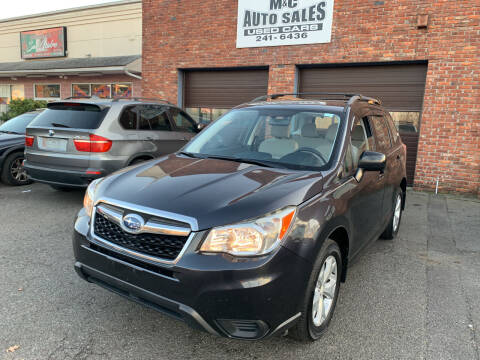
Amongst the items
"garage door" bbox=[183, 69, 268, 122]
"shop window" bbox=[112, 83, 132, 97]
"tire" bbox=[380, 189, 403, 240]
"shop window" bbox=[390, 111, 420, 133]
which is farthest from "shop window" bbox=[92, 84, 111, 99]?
"tire" bbox=[380, 189, 403, 240]

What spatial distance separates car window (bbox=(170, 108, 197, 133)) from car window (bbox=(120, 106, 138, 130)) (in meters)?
0.93

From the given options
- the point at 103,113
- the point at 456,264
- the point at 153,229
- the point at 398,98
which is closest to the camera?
the point at 153,229

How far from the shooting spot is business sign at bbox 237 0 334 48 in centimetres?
916

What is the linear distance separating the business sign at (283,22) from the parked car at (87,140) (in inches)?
180

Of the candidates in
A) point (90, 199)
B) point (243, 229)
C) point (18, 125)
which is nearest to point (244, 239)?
point (243, 229)

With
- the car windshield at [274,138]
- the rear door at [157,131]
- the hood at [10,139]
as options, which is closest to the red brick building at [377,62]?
the rear door at [157,131]

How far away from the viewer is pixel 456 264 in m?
4.39

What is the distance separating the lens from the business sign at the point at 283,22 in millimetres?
9156

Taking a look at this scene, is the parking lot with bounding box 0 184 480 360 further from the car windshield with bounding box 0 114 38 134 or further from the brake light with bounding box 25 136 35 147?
the car windshield with bounding box 0 114 38 134

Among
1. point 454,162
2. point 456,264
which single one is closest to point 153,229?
point 456,264

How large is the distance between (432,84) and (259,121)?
608 centimetres

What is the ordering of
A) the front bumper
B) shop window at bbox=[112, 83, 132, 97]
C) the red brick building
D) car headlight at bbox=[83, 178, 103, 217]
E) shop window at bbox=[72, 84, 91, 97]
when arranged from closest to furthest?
the front bumper → car headlight at bbox=[83, 178, 103, 217] → the red brick building → shop window at bbox=[112, 83, 132, 97] → shop window at bbox=[72, 84, 91, 97]

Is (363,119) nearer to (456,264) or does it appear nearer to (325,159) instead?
(325,159)

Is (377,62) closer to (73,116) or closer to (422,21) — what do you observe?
(422,21)
